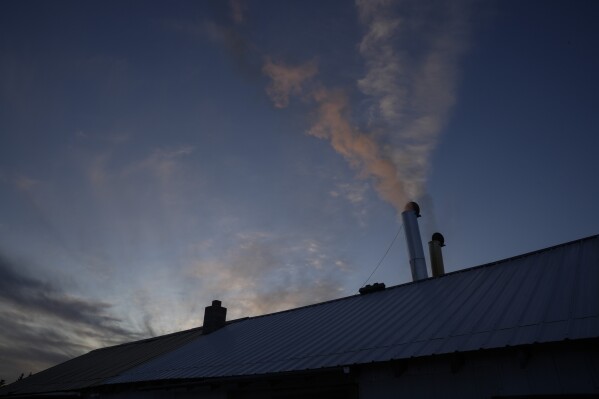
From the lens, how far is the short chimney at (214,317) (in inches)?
859

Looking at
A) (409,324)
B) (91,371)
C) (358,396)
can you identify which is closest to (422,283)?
(409,324)

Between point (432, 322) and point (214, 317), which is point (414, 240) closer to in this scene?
point (432, 322)

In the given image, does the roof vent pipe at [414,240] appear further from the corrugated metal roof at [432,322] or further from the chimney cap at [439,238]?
the corrugated metal roof at [432,322]

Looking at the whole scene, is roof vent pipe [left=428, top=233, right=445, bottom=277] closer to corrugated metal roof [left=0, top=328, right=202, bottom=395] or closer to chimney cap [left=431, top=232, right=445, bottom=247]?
chimney cap [left=431, top=232, right=445, bottom=247]

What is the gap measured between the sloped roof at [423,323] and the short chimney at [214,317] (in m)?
3.30

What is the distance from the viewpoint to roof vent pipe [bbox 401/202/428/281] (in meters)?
19.4

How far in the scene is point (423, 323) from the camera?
34.2 ft

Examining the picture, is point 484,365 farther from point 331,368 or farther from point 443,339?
point 331,368

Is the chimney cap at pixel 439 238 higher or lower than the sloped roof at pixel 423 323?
higher

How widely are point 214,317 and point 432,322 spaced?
587 inches

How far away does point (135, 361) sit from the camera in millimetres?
19594

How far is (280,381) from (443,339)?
474cm

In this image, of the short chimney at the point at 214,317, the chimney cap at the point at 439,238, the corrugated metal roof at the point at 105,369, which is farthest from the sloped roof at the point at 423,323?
the chimney cap at the point at 439,238

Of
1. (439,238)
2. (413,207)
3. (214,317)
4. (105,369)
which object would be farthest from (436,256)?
(105,369)
